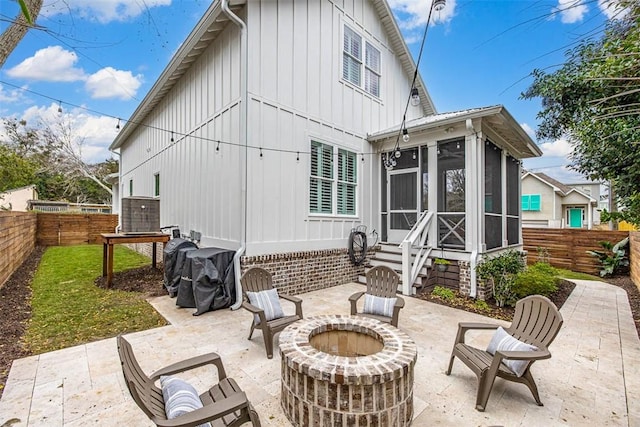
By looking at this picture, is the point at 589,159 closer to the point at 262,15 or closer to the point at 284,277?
the point at 284,277

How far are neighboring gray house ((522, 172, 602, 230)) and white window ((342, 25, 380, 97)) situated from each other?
17.4 m

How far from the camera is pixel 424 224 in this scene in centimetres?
707

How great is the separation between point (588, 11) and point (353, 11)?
797 cm

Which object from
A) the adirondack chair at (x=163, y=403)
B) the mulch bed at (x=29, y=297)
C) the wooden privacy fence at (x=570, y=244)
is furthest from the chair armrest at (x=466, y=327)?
the wooden privacy fence at (x=570, y=244)

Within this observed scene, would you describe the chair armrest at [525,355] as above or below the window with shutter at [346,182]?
below

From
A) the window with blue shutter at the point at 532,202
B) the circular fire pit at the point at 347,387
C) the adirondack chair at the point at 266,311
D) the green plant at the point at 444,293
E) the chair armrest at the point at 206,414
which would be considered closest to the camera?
the chair armrest at the point at 206,414

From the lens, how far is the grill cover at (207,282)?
5.33m

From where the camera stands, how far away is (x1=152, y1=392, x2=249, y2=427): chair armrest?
5.72ft

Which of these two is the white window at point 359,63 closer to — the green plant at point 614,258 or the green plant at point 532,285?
the green plant at point 532,285

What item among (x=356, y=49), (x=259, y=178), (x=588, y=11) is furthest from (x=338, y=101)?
(x=588, y=11)

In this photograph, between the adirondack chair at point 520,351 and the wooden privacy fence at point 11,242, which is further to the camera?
the wooden privacy fence at point 11,242

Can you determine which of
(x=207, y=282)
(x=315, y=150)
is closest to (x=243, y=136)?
(x=315, y=150)

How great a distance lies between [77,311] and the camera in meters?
5.20

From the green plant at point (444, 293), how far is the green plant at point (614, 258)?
267 inches
